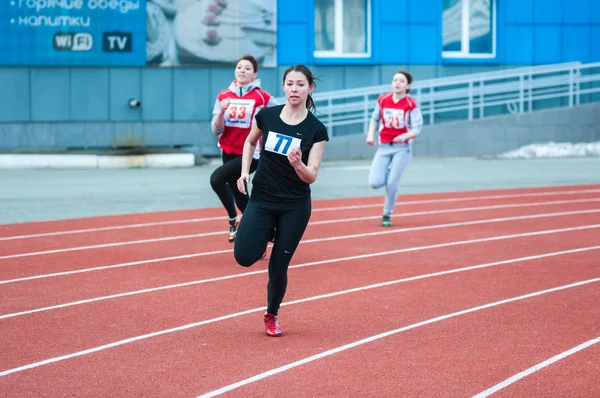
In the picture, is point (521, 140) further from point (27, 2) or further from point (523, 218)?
point (523, 218)

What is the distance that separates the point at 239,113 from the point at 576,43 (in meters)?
23.0

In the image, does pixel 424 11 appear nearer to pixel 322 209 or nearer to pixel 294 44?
pixel 294 44

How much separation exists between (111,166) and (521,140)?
1212 cm

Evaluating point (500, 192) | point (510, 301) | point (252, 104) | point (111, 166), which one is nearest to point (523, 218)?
point (500, 192)

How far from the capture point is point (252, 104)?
36.5ft

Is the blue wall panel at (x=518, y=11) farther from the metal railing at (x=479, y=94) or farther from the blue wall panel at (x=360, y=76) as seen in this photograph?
the blue wall panel at (x=360, y=76)

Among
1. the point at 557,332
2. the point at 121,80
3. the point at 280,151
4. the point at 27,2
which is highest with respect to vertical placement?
the point at 27,2

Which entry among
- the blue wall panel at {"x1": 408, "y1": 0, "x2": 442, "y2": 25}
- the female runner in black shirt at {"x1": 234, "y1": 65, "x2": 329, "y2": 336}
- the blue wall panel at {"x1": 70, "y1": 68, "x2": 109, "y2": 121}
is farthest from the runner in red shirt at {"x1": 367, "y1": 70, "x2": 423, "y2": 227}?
the blue wall panel at {"x1": 408, "y1": 0, "x2": 442, "y2": 25}

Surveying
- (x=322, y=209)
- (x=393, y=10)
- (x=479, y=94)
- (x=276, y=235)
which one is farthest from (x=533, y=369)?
(x=479, y=94)

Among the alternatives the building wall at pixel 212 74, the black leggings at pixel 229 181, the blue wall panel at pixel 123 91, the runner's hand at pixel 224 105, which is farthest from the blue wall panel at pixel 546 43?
the runner's hand at pixel 224 105

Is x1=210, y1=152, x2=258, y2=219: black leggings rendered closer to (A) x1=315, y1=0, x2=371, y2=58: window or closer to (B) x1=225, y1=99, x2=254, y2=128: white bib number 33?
(B) x1=225, y1=99, x2=254, y2=128: white bib number 33

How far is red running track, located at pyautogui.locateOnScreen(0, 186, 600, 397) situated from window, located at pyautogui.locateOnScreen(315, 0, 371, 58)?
17.9 metres

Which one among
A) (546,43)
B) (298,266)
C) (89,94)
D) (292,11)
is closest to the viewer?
(298,266)

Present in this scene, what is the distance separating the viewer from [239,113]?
11.2 m
